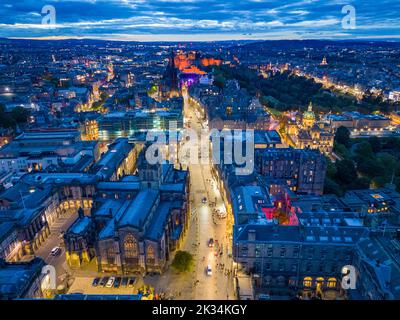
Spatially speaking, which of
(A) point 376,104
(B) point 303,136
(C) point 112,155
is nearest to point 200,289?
(C) point 112,155

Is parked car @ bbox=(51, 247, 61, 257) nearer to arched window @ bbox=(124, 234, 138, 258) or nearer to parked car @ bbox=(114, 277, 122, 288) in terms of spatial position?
parked car @ bbox=(114, 277, 122, 288)

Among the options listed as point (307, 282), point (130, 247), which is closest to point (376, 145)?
point (307, 282)

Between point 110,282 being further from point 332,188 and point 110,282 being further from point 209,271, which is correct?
point 332,188

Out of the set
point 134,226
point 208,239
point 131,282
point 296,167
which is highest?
point 134,226

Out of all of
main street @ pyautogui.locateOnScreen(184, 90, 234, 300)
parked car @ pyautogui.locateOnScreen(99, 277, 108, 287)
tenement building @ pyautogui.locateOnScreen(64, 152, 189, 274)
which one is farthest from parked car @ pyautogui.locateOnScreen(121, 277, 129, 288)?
main street @ pyautogui.locateOnScreen(184, 90, 234, 300)

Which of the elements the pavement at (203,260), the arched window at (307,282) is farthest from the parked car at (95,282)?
the arched window at (307,282)

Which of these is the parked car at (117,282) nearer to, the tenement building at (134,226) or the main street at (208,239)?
the tenement building at (134,226)
